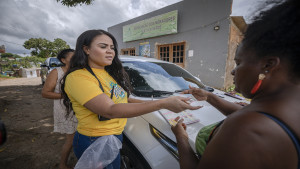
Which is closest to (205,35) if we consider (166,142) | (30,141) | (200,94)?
(200,94)

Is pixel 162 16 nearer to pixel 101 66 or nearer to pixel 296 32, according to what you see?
pixel 101 66

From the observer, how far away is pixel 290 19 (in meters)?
0.52

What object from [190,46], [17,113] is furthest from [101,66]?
[190,46]

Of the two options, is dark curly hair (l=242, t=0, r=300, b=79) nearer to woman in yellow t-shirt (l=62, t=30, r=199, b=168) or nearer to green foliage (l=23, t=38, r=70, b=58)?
woman in yellow t-shirt (l=62, t=30, r=199, b=168)

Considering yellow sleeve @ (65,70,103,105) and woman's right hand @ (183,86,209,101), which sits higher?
yellow sleeve @ (65,70,103,105)

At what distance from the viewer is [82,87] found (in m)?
0.98

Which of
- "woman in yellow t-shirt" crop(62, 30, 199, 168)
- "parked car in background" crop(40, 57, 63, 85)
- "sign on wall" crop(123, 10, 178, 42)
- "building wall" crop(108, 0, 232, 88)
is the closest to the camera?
"woman in yellow t-shirt" crop(62, 30, 199, 168)

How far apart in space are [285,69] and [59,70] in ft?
7.79

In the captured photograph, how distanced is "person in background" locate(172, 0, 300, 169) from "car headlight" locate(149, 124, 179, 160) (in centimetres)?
60

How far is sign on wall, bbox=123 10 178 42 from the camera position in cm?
759

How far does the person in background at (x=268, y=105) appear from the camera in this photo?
479 mm

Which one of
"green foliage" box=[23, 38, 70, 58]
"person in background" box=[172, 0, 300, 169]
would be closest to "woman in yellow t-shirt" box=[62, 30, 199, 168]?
"person in background" box=[172, 0, 300, 169]

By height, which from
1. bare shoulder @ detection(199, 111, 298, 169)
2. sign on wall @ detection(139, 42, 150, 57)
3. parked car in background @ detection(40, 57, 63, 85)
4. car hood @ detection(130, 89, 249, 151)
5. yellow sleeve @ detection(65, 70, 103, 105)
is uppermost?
sign on wall @ detection(139, 42, 150, 57)

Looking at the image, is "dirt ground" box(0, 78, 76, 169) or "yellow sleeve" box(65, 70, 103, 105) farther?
"dirt ground" box(0, 78, 76, 169)
